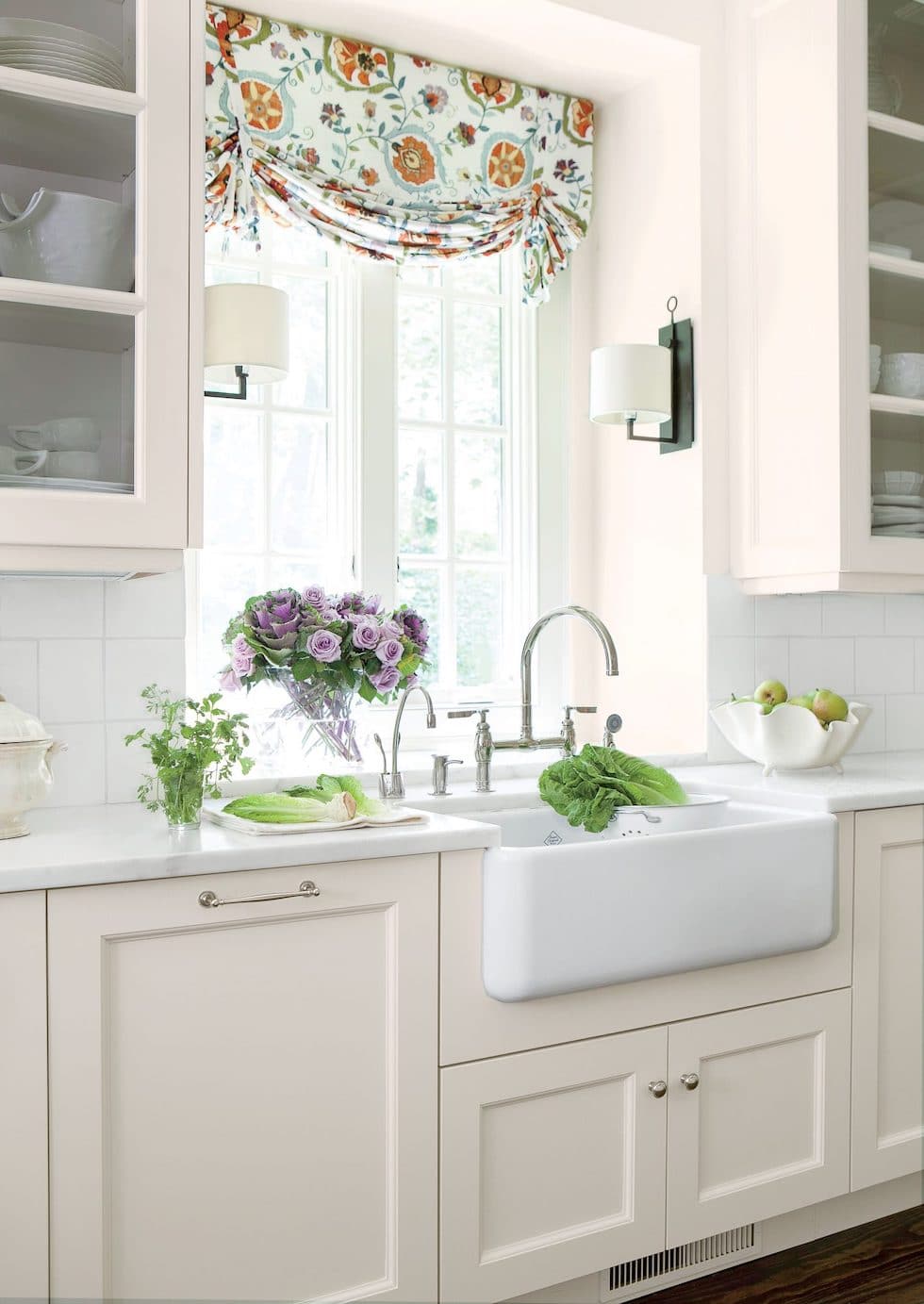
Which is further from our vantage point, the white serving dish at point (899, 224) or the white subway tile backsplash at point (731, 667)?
the white subway tile backsplash at point (731, 667)

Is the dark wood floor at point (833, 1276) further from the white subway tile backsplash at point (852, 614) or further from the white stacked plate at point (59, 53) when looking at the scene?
the white stacked plate at point (59, 53)

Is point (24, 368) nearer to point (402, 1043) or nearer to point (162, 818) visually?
point (162, 818)

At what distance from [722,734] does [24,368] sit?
161cm

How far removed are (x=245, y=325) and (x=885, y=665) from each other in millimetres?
1778

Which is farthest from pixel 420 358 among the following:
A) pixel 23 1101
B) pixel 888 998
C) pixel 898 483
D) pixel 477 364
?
pixel 23 1101

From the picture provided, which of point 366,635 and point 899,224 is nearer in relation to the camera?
point 366,635

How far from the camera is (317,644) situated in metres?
1.92

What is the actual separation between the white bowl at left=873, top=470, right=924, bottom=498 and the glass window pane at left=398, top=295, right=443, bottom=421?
38.0 inches

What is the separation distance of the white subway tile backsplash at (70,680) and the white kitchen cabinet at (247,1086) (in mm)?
564

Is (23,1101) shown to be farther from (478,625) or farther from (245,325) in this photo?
(478,625)

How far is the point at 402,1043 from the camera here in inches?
65.2

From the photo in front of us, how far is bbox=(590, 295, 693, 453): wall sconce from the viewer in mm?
2434

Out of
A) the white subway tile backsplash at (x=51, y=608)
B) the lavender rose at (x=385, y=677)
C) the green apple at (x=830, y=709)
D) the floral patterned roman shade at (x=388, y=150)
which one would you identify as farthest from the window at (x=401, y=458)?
the green apple at (x=830, y=709)

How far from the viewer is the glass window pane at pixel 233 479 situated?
240 cm
